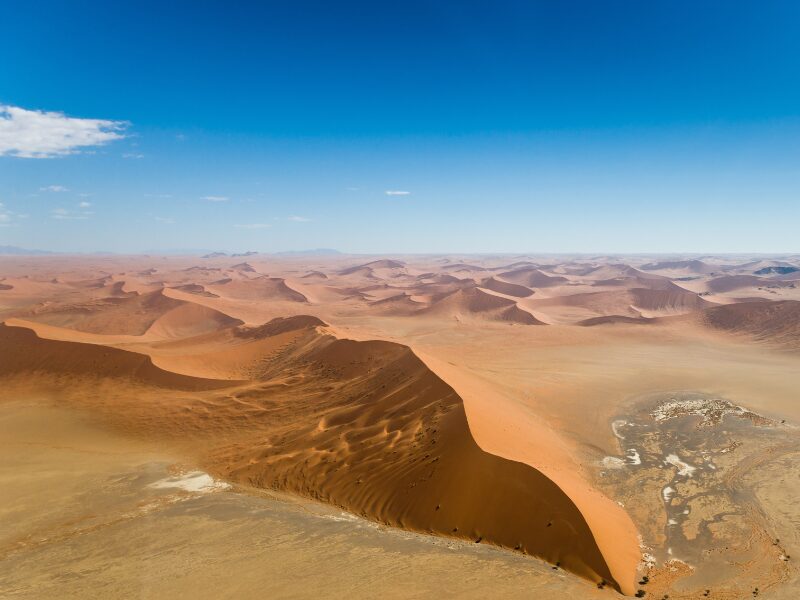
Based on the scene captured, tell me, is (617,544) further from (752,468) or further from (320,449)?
(320,449)

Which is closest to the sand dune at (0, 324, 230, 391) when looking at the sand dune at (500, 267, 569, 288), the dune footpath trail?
the dune footpath trail

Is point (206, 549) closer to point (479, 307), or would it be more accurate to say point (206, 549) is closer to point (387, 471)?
point (387, 471)

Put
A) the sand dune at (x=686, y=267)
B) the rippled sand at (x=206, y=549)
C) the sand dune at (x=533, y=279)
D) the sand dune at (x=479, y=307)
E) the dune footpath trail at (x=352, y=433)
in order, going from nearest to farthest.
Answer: the rippled sand at (x=206, y=549) → the dune footpath trail at (x=352, y=433) → the sand dune at (x=479, y=307) → the sand dune at (x=533, y=279) → the sand dune at (x=686, y=267)

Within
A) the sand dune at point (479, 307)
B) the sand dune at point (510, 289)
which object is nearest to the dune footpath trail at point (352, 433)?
the sand dune at point (479, 307)

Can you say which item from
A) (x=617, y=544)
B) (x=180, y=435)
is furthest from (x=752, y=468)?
(x=180, y=435)

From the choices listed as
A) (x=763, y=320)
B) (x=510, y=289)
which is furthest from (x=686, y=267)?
(x=763, y=320)

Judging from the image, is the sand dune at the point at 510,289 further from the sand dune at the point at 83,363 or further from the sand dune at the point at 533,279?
the sand dune at the point at 83,363
